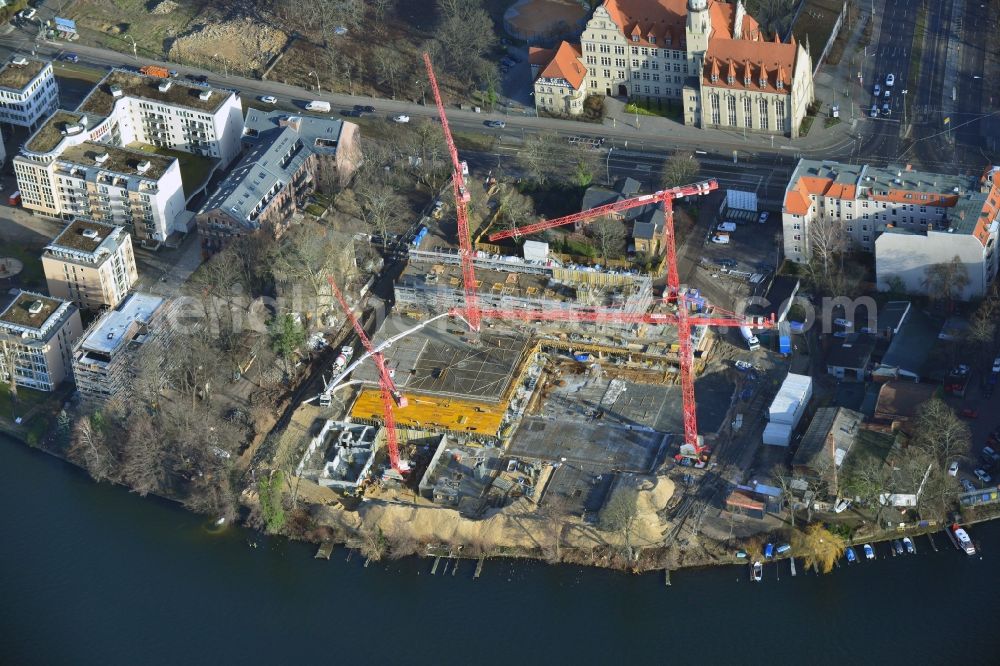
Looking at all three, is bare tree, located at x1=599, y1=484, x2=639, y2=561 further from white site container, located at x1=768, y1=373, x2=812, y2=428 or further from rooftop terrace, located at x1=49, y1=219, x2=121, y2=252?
rooftop terrace, located at x1=49, y1=219, x2=121, y2=252

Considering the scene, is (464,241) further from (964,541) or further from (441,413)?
(964,541)

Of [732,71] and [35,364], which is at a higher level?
[732,71]

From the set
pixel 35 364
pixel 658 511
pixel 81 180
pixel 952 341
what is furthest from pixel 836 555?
pixel 81 180

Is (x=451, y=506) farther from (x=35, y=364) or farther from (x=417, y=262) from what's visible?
(x=35, y=364)

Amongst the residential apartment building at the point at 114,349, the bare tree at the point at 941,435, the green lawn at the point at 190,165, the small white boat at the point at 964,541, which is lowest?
the green lawn at the point at 190,165

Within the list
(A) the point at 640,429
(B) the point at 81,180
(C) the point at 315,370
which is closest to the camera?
(A) the point at 640,429

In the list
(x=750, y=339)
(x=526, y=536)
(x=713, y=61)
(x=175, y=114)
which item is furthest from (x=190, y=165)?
(x=526, y=536)

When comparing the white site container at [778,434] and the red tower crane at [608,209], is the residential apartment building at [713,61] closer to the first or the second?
the red tower crane at [608,209]

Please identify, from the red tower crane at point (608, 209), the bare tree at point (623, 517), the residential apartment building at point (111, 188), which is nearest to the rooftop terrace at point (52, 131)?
the residential apartment building at point (111, 188)
